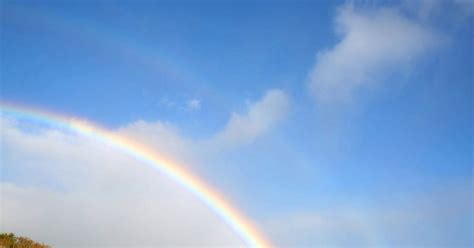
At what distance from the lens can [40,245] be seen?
2253 cm

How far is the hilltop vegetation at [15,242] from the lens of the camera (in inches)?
800

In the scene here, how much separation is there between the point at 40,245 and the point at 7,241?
2126 millimetres

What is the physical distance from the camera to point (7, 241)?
813 inches

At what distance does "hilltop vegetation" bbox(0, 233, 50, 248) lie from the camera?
2031cm

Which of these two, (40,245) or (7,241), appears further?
(40,245)

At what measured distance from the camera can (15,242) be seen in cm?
2111
